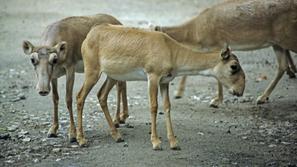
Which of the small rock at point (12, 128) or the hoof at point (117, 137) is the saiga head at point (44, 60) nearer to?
the hoof at point (117, 137)

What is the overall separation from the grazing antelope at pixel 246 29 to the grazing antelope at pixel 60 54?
2.09m

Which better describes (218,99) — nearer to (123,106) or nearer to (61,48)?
(123,106)

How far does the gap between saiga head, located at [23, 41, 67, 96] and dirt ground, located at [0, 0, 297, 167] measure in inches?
32.5

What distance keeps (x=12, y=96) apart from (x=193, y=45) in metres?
3.21

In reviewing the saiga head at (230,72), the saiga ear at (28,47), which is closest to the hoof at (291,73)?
the saiga head at (230,72)

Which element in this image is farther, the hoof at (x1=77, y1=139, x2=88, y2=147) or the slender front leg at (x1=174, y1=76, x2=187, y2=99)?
the slender front leg at (x1=174, y1=76, x2=187, y2=99)

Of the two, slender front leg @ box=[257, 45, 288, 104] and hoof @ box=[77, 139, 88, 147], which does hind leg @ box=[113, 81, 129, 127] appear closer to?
hoof @ box=[77, 139, 88, 147]

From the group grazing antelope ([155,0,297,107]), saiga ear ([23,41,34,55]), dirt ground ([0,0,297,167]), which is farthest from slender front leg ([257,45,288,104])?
saiga ear ([23,41,34,55])

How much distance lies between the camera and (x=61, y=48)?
8039 millimetres

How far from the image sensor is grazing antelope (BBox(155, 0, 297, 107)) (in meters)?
10.5

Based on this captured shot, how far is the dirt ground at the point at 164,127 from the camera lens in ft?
25.1

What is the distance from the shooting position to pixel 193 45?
36.1 feet

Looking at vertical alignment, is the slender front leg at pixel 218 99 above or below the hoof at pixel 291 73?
below

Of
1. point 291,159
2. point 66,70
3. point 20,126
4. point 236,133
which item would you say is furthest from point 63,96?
point 291,159
